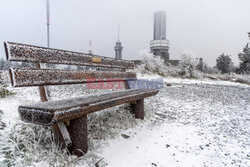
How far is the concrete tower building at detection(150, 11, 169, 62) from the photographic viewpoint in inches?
2685

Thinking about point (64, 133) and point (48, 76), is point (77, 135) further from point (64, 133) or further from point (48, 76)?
point (48, 76)

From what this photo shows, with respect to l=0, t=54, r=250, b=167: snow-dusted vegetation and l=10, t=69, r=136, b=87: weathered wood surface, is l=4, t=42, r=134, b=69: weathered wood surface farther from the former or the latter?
l=0, t=54, r=250, b=167: snow-dusted vegetation

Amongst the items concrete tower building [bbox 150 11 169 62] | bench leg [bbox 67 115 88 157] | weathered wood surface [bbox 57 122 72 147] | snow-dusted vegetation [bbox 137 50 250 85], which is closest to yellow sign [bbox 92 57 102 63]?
bench leg [bbox 67 115 88 157]

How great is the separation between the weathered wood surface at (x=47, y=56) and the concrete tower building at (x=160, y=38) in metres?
60.1

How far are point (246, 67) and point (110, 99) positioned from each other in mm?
29858

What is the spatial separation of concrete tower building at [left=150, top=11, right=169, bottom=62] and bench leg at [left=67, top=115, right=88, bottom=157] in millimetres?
61035

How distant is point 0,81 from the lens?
6.10 metres

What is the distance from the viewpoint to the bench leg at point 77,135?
5.97 feet

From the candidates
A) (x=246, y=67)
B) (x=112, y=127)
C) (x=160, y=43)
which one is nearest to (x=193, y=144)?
(x=112, y=127)

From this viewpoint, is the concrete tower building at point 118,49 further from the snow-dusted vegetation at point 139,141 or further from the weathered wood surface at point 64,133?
the weathered wood surface at point 64,133

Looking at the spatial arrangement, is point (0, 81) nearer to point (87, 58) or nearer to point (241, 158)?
point (87, 58)

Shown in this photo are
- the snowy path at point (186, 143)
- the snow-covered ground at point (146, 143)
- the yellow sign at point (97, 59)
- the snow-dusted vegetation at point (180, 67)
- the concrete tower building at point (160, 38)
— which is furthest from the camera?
the concrete tower building at point (160, 38)

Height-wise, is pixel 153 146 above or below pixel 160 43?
below

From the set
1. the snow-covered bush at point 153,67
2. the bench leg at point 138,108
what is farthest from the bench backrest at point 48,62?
the snow-covered bush at point 153,67
